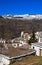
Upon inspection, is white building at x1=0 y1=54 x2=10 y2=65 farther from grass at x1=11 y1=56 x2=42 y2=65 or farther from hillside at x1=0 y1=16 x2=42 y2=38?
hillside at x1=0 y1=16 x2=42 y2=38

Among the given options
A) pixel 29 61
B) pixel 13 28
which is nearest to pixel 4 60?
pixel 29 61

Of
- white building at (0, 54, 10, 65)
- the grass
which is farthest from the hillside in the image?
the grass

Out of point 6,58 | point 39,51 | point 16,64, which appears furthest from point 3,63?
point 39,51

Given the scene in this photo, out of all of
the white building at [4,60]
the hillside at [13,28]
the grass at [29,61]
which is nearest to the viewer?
the grass at [29,61]

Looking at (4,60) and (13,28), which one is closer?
(4,60)

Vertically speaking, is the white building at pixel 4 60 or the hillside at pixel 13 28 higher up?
the hillside at pixel 13 28

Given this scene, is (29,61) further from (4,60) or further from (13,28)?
(13,28)

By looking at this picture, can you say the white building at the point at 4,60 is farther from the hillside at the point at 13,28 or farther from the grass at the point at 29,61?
the hillside at the point at 13,28

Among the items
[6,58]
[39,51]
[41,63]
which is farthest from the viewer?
[39,51]

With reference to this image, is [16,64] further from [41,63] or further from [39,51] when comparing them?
A: [39,51]

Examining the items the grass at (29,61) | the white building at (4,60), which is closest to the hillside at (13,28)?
the white building at (4,60)

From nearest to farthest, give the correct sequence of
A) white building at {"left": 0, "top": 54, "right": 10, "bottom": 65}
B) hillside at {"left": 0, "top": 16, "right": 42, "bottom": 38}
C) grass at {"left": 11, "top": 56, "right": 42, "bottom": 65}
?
grass at {"left": 11, "top": 56, "right": 42, "bottom": 65}
white building at {"left": 0, "top": 54, "right": 10, "bottom": 65}
hillside at {"left": 0, "top": 16, "right": 42, "bottom": 38}
